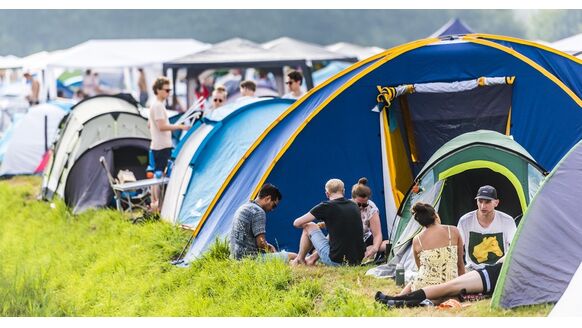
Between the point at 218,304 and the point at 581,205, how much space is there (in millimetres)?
2850

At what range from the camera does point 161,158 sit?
1323 centimetres

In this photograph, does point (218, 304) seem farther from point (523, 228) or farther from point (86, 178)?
point (86, 178)

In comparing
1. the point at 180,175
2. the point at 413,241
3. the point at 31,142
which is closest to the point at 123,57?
the point at 31,142

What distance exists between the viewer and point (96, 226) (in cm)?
1337

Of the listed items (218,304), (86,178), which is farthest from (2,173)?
(218,304)

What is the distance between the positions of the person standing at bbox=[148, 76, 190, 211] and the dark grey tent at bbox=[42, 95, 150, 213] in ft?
3.55

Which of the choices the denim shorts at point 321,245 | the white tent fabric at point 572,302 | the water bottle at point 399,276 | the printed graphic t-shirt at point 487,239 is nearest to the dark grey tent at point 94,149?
the denim shorts at point 321,245

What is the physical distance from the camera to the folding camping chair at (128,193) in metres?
13.2

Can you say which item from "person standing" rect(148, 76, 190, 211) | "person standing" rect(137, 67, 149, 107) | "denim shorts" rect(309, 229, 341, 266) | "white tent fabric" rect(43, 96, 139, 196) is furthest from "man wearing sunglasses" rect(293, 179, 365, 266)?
"person standing" rect(137, 67, 149, 107)

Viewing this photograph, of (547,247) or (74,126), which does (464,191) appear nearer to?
(547,247)

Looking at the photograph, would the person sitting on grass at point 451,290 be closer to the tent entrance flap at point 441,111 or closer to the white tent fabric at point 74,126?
the tent entrance flap at point 441,111

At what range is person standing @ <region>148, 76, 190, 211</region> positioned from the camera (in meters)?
12.8

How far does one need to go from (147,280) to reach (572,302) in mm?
4663

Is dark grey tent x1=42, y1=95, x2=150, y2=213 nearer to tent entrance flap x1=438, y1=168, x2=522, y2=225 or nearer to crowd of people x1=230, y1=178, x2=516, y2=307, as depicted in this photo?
crowd of people x1=230, y1=178, x2=516, y2=307
